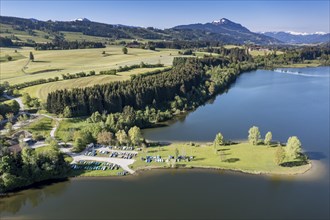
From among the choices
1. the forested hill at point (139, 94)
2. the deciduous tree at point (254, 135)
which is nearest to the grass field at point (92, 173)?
the forested hill at point (139, 94)

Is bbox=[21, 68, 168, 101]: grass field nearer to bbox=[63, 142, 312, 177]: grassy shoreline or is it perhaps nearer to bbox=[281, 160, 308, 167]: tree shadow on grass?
bbox=[63, 142, 312, 177]: grassy shoreline

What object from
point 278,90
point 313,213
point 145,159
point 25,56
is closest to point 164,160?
point 145,159

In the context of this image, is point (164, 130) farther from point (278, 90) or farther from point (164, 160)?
point (278, 90)

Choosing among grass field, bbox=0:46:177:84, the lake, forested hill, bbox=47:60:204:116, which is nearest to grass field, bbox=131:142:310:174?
the lake

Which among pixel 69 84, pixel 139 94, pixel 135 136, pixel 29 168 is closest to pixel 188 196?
pixel 135 136

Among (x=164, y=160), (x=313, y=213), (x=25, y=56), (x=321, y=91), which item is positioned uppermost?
(x=25, y=56)

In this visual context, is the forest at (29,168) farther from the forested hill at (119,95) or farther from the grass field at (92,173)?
the forested hill at (119,95)

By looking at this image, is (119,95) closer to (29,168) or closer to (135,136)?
(135,136)
